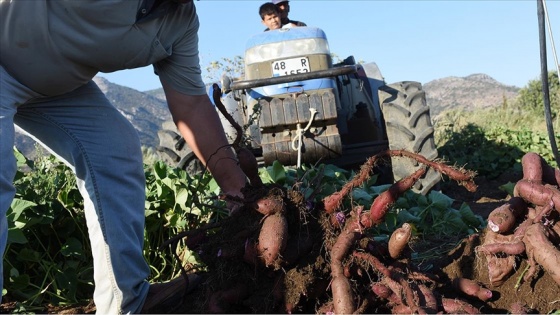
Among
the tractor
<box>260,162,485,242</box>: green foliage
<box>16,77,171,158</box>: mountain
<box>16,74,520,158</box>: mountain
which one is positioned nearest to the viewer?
<box>260,162,485,242</box>: green foliage

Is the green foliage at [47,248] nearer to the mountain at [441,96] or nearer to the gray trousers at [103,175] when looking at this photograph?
the gray trousers at [103,175]

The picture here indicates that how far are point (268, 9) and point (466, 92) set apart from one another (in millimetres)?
53938

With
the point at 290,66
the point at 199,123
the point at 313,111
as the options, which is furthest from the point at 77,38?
the point at 290,66

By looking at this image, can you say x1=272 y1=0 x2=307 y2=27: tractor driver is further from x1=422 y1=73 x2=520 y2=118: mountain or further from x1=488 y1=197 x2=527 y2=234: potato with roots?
x1=422 y1=73 x2=520 y2=118: mountain

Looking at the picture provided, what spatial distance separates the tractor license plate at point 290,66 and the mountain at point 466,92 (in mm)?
43942

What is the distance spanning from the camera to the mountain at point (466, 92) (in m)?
52.7

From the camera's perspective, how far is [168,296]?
2.86m

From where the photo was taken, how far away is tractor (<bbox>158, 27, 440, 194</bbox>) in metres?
5.99

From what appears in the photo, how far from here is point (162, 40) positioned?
2.74 m

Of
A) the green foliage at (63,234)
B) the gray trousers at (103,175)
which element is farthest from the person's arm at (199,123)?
the green foliage at (63,234)

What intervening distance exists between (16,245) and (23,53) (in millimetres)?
1601

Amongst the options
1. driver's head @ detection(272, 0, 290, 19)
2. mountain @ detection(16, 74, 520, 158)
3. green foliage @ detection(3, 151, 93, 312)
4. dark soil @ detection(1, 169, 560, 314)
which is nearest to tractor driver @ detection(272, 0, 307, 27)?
driver's head @ detection(272, 0, 290, 19)

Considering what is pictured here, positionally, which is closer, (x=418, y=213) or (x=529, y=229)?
(x=529, y=229)

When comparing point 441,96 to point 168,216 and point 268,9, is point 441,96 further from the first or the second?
point 168,216
